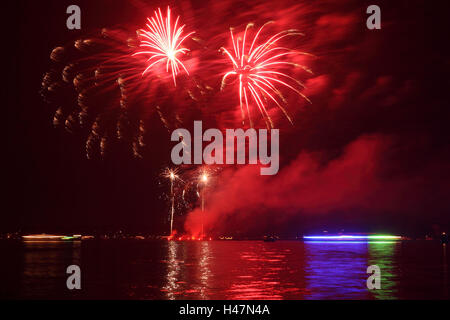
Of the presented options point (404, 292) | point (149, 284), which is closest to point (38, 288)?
point (149, 284)
